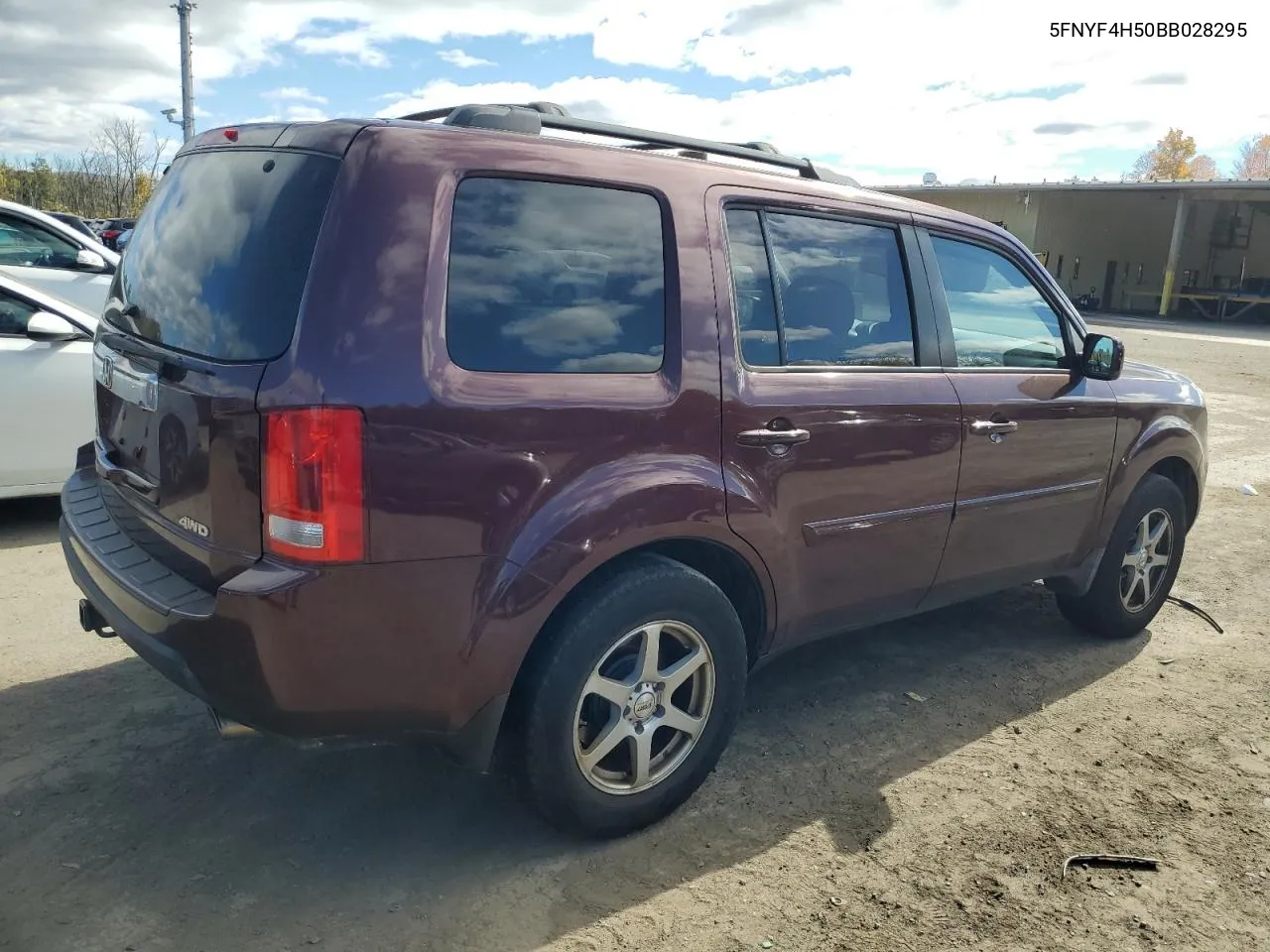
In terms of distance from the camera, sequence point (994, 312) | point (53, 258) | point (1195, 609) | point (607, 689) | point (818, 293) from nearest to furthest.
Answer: point (607, 689) → point (818, 293) → point (994, 312) → point (1195, 609) → point (53, 258)

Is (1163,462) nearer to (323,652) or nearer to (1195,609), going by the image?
(1195,609)

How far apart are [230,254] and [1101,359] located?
3366 mm

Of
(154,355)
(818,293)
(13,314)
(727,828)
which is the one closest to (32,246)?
(13,314)

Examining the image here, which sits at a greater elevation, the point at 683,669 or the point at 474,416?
the point at 474,416

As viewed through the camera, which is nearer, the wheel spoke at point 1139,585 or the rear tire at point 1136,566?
the rear tire at point 1136,566

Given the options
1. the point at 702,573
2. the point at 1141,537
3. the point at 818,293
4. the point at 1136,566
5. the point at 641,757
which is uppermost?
the point at 818,293

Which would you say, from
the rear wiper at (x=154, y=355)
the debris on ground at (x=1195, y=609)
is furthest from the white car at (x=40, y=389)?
the debris on ground at (x=1195, y=609)

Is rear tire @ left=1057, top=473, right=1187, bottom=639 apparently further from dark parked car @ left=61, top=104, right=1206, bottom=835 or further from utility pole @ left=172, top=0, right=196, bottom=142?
utility pole @ left=172, top=0, right=196, bottom=142

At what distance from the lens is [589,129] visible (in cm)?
300

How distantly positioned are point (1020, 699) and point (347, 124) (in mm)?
3278

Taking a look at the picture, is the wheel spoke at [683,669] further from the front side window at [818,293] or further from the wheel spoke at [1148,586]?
the wheel spoke at [1148,586]

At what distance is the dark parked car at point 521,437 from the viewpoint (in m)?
2.34

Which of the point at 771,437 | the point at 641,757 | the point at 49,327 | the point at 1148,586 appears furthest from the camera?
the point at 49,327

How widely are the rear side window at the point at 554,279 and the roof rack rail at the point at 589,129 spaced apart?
233 millimetres
